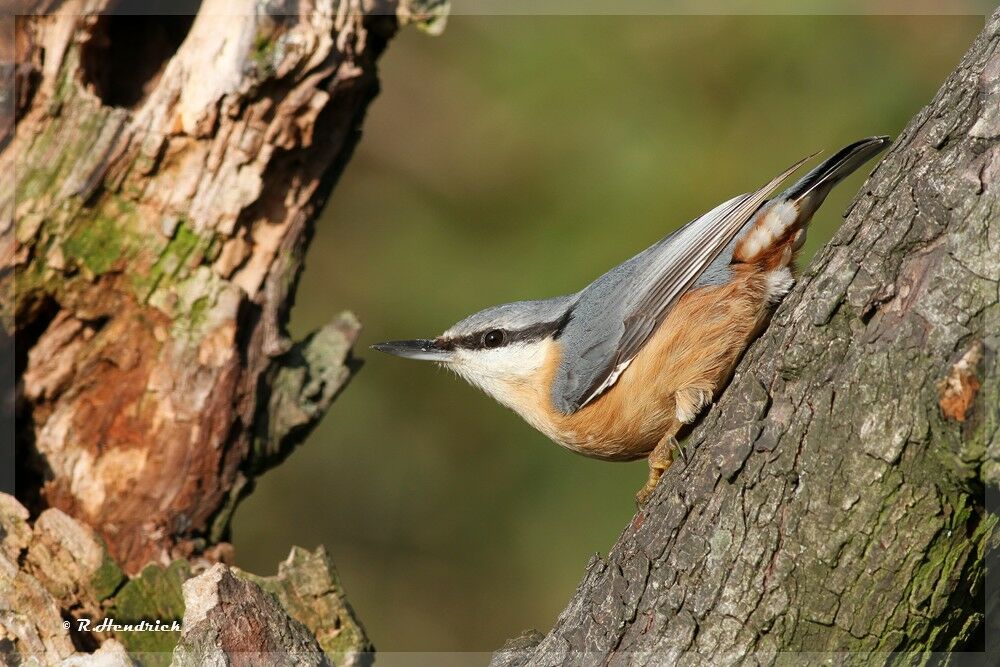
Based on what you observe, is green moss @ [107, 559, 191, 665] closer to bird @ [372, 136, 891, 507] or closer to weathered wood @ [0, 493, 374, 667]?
weathered wood @ [0, 493, 374, 667]

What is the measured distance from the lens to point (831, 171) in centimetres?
254

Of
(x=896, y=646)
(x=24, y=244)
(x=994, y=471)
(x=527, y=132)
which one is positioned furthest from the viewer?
(x=527, y=132)

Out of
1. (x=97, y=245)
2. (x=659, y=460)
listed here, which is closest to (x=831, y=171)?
(x=659, y=460)

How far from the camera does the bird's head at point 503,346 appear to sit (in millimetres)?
3016

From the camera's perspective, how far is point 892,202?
69.4 inches

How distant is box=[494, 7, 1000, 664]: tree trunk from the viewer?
164 centimetres

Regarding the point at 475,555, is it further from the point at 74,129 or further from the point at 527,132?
the point at 74,129

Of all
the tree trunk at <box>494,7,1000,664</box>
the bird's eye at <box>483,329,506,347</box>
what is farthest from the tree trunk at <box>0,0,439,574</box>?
the tree trunk at <box>494,7,1000,664</box>

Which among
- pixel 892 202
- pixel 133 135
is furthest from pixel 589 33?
pixel 892 202

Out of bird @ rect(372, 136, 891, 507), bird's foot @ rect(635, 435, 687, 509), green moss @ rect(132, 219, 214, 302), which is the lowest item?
bird's foot @ rect(635, 435, 687, 509)

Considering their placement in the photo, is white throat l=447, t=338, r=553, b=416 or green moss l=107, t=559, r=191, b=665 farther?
white throat l=447, t=338, r=553, b=416

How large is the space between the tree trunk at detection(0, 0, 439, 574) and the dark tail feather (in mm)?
1285

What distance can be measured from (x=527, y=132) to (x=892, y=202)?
127 inches

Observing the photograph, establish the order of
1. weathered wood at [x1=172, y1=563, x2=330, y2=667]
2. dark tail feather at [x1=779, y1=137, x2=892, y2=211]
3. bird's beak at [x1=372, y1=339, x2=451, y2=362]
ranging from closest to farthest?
weathered wood at [x1=172, y1=563, x2=330, y2=667] → dark tail feather at [x1=779, y1=137, x2=892, y2=211] → bird's beak at [x1=372, y1=339, x2=451, y2=362]
